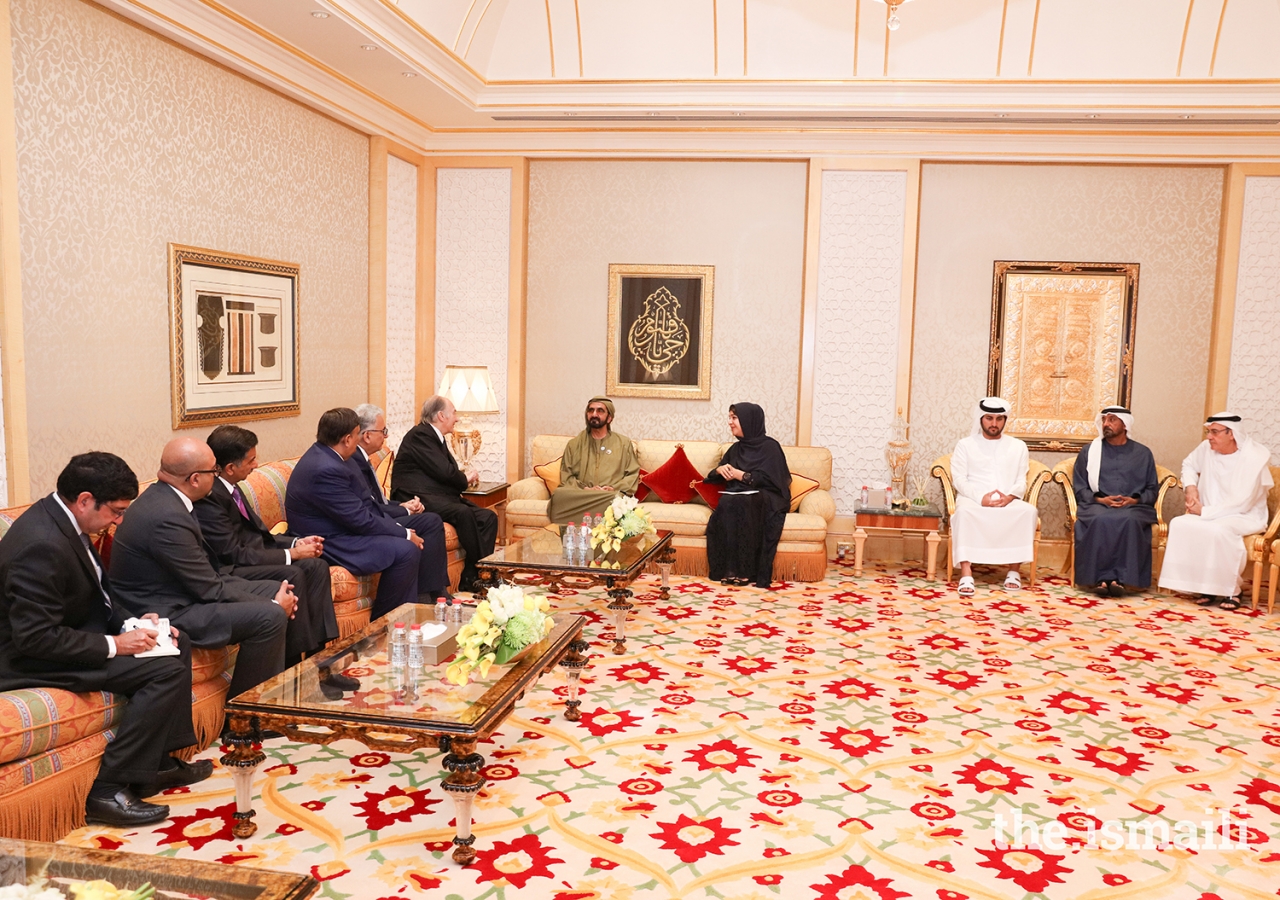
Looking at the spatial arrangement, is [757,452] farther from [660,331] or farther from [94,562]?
[94,562]

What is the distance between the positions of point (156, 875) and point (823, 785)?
8.47ft

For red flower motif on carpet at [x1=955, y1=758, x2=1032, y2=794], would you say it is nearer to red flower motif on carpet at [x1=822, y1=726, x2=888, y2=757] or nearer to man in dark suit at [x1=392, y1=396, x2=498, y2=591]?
red flower motif on carpet at [x1=822, y1=726, x2=888, y2=757]

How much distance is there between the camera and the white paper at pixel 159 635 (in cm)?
361

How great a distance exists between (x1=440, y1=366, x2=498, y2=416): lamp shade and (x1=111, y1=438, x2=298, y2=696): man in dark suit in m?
4.17

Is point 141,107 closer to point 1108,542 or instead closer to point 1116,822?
point 1116,822

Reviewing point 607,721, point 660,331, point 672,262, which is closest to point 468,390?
point 660,331

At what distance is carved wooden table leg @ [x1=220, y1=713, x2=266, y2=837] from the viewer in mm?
3385

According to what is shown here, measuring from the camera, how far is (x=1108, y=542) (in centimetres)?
734

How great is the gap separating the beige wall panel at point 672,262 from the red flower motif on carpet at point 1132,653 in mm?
3469

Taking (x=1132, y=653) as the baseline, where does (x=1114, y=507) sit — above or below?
above

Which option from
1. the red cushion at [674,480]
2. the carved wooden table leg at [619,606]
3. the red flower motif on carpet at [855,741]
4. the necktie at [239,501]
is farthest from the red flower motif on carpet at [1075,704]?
the necktie at [239,501]

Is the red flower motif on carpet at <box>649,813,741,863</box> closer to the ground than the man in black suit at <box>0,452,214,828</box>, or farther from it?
closer to the ground

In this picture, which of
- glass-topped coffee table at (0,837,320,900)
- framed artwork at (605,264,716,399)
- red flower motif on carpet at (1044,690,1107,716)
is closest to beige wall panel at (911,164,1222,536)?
framed artwork at (605,264,716,399)

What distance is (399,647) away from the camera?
3984 millimetres
